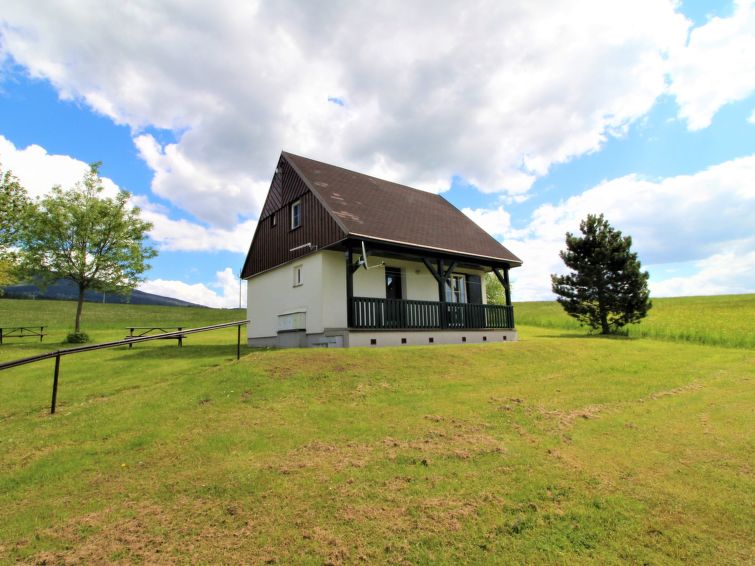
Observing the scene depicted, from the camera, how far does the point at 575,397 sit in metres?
8.47

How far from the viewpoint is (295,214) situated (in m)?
17.6

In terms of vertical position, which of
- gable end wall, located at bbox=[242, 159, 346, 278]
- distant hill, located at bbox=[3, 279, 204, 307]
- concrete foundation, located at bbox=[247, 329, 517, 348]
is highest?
distant hill, located at bbox=[3, 279, 204, 307]

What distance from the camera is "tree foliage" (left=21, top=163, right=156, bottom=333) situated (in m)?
24.0

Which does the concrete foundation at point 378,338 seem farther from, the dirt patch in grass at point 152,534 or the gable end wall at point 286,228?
the dirt patch in grass at point 152,534

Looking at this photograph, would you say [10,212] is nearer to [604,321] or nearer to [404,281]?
[404,281]

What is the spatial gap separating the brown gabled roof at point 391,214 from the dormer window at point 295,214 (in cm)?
119

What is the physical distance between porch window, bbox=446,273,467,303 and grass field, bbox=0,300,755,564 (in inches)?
372

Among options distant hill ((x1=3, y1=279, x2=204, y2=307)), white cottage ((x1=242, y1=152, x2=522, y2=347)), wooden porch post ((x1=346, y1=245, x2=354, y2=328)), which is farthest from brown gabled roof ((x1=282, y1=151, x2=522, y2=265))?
distant hill ((x1=3, y1=279, x2=204, y2=307))

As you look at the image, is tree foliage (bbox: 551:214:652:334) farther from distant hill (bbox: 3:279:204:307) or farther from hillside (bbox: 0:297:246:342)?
hillside (bbox: 0:297:246:342)

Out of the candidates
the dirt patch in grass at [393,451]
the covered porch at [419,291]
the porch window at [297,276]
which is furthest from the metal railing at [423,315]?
the dirt patch in grass at [393,451]

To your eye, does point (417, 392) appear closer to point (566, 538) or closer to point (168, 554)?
point (566, 538)

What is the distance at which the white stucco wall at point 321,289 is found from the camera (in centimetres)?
1491

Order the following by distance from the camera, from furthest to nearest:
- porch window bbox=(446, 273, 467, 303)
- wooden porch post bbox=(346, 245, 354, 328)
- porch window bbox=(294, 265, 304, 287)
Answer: porch window bbox=(446, 273, 467, 303), porch window bbox=(294, 265, 304, 287), wooden porch post bbox=(346, 245, 354, 328)

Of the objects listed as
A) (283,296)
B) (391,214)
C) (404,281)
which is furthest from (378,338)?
(391,214)
